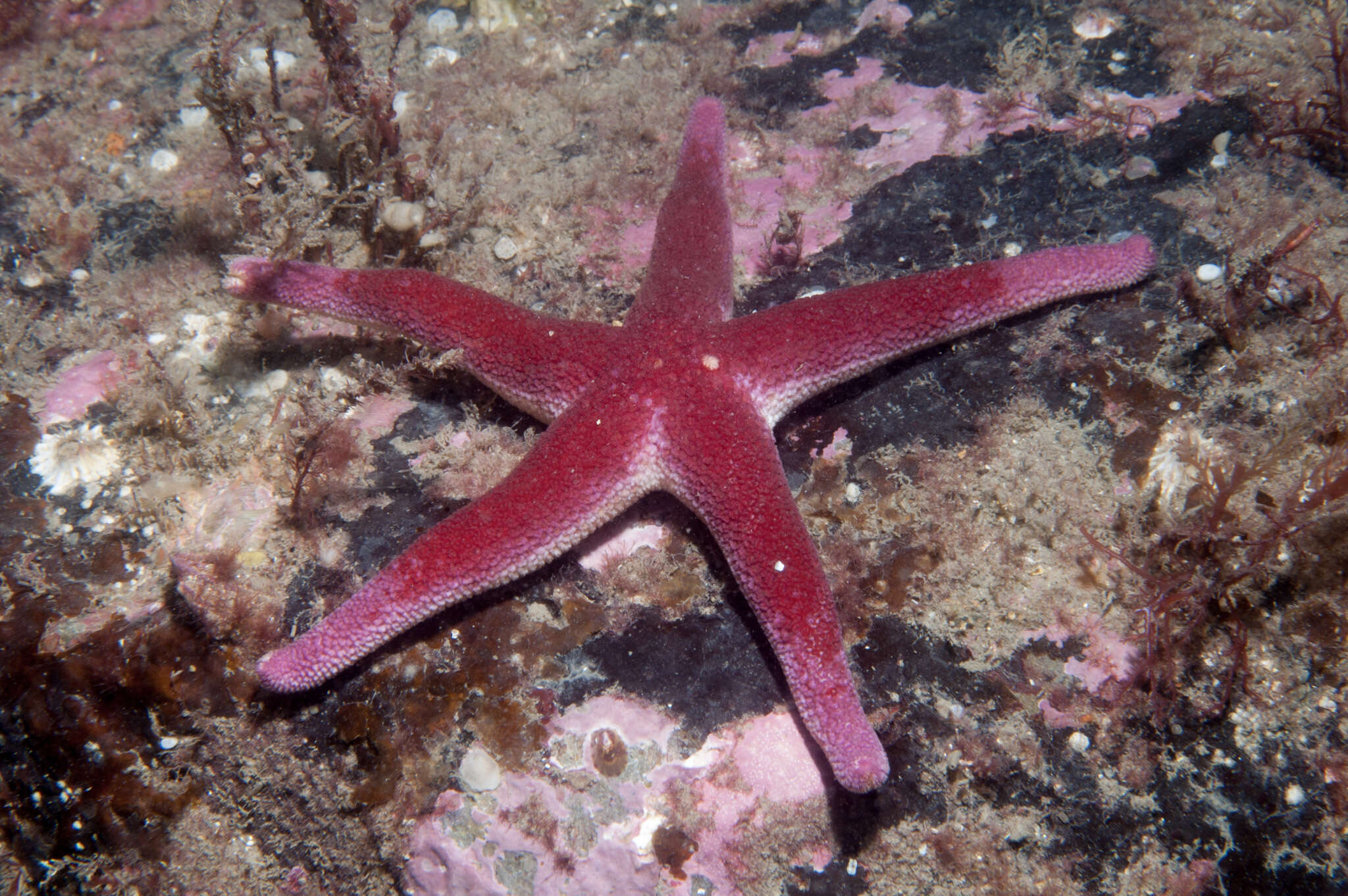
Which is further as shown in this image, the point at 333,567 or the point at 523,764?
the point at 333,567

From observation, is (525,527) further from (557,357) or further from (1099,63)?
(1099,63)

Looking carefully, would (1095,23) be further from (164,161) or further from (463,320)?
(164,161)

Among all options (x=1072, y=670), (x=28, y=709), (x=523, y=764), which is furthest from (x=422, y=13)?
(x=1072, y=670)

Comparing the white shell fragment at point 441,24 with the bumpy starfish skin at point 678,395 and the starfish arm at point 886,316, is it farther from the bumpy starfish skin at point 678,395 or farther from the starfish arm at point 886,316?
the starfish arm at point 886,316

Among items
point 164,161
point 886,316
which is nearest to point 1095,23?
point 886,316

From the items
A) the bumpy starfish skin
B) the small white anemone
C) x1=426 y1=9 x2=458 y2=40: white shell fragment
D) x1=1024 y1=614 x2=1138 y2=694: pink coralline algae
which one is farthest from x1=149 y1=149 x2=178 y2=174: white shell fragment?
x1=1024 y1=614 x2=1138 y2=694: pink coralline algae

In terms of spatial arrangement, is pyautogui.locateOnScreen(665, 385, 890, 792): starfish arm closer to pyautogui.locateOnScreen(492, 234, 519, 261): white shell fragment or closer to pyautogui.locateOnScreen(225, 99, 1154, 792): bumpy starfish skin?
pyautogui.locateOnScreen(225, 99, 1154, 792): bumpy starfish skin
